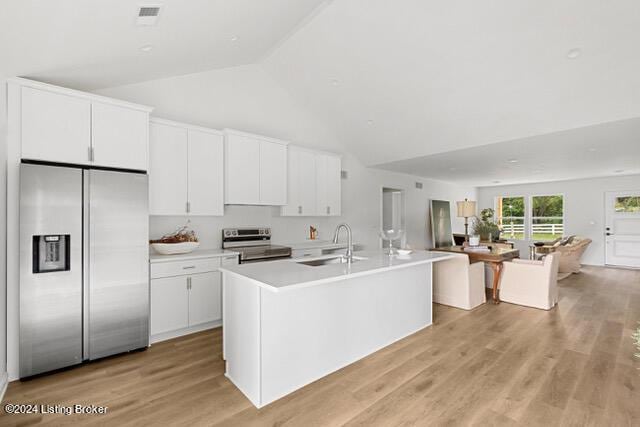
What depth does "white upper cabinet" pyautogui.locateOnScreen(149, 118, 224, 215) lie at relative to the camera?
11.2 ft

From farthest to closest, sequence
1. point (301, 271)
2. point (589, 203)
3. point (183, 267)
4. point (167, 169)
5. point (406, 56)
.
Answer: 1. point (589, 203)
2. point (406, 56)
3. point (167, 169)
4. point (183, 267)
5. point (301, 271)

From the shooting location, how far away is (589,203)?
324 inches

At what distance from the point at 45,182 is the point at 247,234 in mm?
2370

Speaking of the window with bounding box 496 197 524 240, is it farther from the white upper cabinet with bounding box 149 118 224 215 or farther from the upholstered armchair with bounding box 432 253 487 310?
the white upper cabinet with bounding box 149 118 224 215

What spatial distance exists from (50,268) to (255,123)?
10.3ft

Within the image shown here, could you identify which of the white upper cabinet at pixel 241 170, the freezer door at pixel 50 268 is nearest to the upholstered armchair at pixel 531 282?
the white upper cabinet at pixel 241 170

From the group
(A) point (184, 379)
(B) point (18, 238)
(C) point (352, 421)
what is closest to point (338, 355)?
(C) point (352, 421)

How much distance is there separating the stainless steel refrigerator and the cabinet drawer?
0.15m

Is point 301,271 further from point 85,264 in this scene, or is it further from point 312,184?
point 312,184

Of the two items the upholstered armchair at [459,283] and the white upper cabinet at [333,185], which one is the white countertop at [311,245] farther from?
the upholstered armchair at [459,283]

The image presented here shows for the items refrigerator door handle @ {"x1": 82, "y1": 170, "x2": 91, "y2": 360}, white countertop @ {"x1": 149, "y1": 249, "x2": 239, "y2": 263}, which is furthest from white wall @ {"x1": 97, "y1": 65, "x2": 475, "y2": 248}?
refrigerator door handle @ {"x1": 82, "y1": 170, "x2": 91, "y2": 360}

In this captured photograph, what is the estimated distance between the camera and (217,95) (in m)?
4.30

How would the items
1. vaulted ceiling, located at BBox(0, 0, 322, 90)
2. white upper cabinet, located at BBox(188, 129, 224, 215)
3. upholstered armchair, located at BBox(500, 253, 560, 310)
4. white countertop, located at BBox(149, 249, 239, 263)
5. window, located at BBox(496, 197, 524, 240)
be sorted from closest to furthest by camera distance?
1. vaulted ceiling, located at BBox(0, 0, 322, 90)
2. white countertop, located at BBox(149, 249, 239, 263)
3. white upper cabinet, located at BBox(188, 129, 224, 215)
4. upholstered armchair, located at BBox(500, 253, 560, 310)
5. window, located at BBox(496, 197, 524, 240)

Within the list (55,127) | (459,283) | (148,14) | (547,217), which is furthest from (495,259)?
(547,217)
